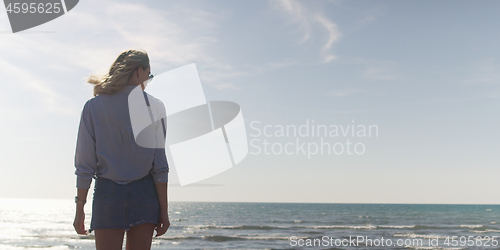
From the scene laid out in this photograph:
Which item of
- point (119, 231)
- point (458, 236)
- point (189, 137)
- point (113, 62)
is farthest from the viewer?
point (458, 236)

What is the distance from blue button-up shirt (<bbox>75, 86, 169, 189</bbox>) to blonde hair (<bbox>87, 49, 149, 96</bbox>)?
28 millimetres

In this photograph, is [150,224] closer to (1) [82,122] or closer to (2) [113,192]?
(2) [113,192]

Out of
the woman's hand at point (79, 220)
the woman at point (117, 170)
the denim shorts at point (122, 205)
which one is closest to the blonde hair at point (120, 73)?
the woman at point (117, 170)

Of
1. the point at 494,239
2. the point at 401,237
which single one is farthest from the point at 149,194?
the point at 494,239

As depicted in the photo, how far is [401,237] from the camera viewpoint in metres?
18.6

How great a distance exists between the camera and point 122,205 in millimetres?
1293

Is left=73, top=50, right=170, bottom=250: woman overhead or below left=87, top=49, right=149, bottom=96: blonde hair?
below

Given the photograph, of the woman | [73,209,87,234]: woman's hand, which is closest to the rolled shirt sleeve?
the woman

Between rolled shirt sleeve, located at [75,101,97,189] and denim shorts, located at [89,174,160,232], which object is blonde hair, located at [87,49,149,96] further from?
denim shorts, located at [89,174,160,232]

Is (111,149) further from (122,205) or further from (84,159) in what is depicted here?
(122,205)

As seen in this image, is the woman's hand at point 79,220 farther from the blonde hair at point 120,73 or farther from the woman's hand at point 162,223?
the blonde hair at point 120,73

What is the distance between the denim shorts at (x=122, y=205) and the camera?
1.28m

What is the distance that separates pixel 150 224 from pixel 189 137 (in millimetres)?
1246

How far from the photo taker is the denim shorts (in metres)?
1.28
